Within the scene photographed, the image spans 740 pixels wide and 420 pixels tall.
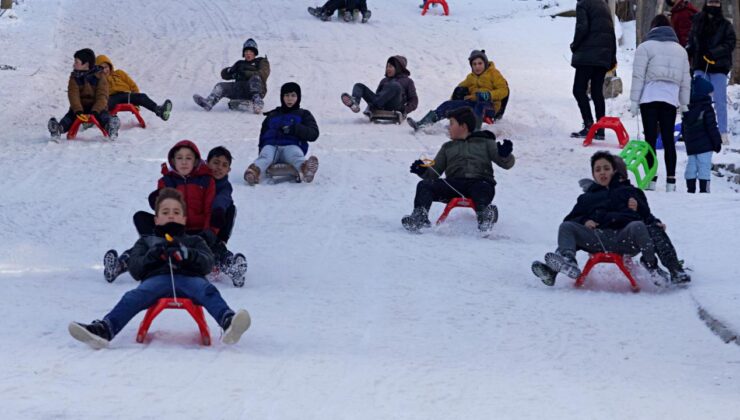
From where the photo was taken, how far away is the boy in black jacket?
6.46m

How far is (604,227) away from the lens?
8.77 m

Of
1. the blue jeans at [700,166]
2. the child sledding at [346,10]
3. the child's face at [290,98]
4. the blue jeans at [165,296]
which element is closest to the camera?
the blue jeans at [165,296]

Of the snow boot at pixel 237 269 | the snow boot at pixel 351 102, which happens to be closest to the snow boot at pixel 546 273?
the snow boot at pixel 237 269

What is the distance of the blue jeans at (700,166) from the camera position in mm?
13047

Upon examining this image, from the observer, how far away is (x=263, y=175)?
12.7m

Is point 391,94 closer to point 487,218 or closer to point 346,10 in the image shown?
point 487,218

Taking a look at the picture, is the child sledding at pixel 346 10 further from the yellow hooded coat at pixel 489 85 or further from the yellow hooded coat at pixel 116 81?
the yellow hooded coat at pixel 116 81

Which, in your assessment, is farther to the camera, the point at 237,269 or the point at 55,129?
the point at 55,129

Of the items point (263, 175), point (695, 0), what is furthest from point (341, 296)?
point (695, 0)

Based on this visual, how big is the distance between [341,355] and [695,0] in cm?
1349

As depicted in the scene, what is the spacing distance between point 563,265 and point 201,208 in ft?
7.94

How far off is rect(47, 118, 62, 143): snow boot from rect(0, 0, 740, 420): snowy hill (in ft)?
0.71

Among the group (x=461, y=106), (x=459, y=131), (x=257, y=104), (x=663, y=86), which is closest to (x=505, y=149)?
(x=459, y=131)

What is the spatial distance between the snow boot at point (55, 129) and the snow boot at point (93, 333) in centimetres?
806
